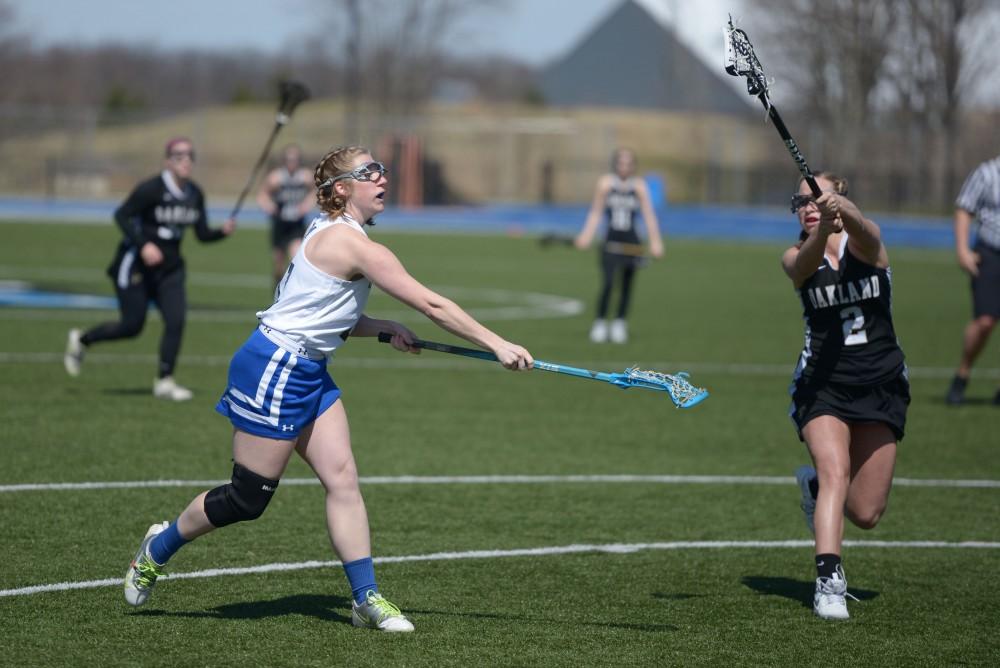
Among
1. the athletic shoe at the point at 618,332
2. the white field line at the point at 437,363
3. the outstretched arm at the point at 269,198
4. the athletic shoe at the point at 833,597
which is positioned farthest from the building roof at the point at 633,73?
the athletic shoe at the point at 833,597

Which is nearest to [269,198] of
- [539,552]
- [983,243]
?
[983,243]

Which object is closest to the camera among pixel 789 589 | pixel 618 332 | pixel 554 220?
pixel 789 589

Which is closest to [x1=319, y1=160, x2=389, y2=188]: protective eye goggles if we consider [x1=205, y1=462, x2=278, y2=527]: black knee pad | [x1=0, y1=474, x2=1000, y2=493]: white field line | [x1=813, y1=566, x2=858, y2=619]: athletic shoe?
[x1=205, y1=462, x2=278, y2=527]: black knee pad

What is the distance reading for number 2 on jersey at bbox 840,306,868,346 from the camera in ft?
22.3

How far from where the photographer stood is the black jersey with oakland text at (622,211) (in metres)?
18.1

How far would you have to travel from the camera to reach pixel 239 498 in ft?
19.4

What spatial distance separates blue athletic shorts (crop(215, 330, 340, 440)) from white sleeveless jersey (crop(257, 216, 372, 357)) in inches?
2.6

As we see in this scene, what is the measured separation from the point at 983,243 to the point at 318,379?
8.48 metres

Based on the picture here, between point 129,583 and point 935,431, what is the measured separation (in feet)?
25.6

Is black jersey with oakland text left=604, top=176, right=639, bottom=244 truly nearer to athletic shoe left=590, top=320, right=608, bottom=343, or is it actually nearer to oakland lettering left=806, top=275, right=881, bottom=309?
athletic shoe left=590, top=320, right=608, bottom=343

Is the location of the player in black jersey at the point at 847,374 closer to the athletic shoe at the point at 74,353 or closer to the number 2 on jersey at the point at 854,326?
the number 2 on jersey at the point at 854,326

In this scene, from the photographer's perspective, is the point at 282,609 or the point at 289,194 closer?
the point at 282,609

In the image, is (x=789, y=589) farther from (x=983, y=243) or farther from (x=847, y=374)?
(x=983, y=243)

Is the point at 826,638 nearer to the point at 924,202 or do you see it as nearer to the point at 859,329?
the point at 859,329
